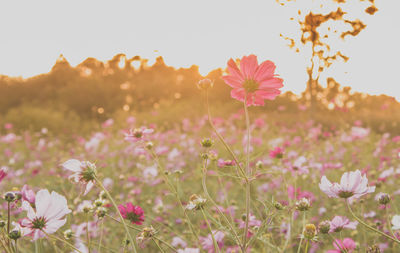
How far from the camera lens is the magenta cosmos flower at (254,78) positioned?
797mm

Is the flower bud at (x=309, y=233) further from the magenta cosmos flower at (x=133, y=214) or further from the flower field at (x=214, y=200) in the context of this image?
the magenta cosmos flower at (x=133, y=214)

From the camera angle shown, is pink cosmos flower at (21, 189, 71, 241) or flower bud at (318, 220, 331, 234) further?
flower bud at (318, 220, 331, 234)

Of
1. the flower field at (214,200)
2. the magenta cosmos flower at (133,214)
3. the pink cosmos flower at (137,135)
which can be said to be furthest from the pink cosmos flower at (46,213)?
the pink cosmos flower at (137,135)

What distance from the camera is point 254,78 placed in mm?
809

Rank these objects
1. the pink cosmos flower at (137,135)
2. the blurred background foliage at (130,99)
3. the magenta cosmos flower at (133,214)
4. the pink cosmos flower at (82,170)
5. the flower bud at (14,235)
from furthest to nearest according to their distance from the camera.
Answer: the blurred background foliage at (130,99) → the pink cosmos flower at (137,135) → the magenta cosmos flower at (133,214) → the pink cosmos flower at (82,170) → the flower bud at (14,235)

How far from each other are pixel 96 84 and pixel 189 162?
11.2m

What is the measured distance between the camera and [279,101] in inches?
494

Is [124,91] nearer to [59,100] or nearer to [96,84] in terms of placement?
[96,84]

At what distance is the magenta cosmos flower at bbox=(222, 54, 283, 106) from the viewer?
2.62 ft

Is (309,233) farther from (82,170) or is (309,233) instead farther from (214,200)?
(214,200)

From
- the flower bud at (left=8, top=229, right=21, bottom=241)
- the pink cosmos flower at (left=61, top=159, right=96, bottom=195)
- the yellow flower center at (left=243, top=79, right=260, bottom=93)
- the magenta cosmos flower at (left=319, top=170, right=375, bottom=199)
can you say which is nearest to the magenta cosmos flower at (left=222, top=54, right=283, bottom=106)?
the yellow flower center at (left=243, top=79, right=260, bottom=93)

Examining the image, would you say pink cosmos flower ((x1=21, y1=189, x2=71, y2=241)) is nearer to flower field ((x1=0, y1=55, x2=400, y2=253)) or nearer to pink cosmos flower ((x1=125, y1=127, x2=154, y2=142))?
flower field ((x1=0, y1=55, x2=400, y2=253))

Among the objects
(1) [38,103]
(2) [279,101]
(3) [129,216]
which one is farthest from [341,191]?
(1) [38,103]

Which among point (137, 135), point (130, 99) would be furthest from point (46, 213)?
point (130, 99)
